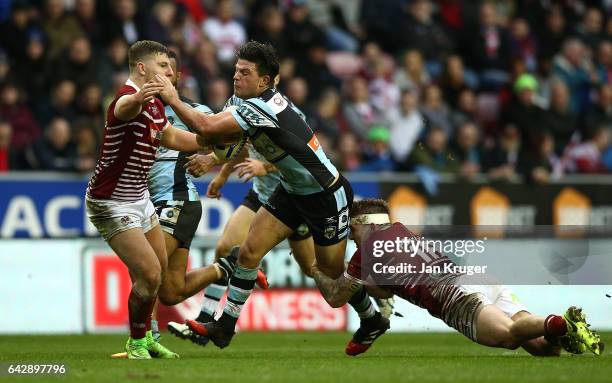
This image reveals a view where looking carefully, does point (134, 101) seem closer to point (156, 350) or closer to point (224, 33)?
point (156, 350)

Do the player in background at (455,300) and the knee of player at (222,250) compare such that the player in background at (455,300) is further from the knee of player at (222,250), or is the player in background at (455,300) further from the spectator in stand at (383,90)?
the spectator in stand at (383,90)

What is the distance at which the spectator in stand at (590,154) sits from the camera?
20.2 metres

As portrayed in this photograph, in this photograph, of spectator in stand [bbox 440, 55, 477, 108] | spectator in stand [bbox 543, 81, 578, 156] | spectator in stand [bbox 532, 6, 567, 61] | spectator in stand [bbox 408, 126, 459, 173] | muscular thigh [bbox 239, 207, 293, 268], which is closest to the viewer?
muscular thigh [bbox 239, 207, 293, 268]

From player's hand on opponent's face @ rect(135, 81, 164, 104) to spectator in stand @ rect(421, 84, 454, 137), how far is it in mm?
10310

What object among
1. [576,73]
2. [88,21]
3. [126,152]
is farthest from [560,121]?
[126,152]

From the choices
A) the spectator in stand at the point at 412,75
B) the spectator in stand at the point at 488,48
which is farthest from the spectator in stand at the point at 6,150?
the spectator in stand at the point at 488,48

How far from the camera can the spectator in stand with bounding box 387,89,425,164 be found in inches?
763

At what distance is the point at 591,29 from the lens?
23.1 meters

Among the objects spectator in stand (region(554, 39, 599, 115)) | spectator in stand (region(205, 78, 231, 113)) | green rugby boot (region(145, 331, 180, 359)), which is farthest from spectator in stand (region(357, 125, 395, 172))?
green rugby boot (region(145, 331, 180, 359))

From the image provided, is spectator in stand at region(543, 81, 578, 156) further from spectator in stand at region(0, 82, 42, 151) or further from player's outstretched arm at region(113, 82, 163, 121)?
player's outstretched arm at region(113, 82, 163, 121)

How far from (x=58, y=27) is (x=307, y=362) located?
31.4ft

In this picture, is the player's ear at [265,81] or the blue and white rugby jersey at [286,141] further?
the player's ear at [265,81]

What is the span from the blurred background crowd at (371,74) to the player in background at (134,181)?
6497 millimetres

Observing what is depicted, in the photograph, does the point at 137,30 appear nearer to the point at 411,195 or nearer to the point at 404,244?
the point at 411,195
